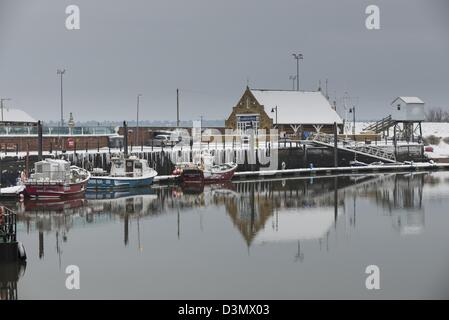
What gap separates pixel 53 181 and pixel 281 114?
40626 millimetres

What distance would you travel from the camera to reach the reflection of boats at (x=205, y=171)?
5747 cm

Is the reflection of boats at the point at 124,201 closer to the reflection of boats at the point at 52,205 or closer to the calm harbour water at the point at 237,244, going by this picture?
the calm harbour water at the point at 237,244

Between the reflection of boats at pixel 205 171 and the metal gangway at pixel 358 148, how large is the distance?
53.4 ft

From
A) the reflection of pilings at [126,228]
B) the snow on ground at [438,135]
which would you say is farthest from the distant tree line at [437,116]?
the reflection of pilings at [126,228]

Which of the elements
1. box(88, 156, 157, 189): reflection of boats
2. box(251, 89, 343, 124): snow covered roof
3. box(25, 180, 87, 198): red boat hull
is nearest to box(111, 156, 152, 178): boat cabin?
box(88, 156, 157, 189): reflection of boats

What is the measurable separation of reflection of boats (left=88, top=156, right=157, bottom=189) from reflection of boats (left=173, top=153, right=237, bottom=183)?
2823 millimetres

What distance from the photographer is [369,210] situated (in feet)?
141

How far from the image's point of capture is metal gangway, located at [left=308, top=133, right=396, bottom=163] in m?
75.9

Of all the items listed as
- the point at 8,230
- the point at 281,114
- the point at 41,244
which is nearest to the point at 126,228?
the point at 41,244

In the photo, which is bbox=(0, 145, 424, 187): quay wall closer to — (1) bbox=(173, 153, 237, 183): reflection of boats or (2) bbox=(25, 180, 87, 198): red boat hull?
(1) bbox=(173, 153, 237, 183): reflection of boats

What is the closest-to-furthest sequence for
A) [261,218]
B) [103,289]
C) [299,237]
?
1. [103,289]
2. [299,237]
3. [261,218]
